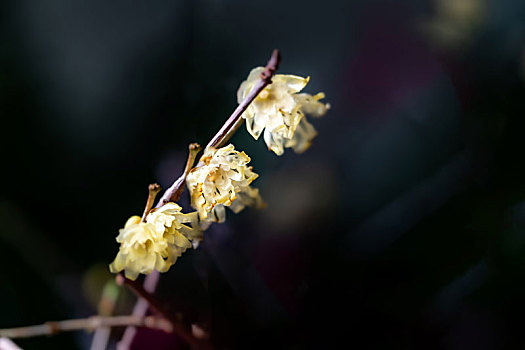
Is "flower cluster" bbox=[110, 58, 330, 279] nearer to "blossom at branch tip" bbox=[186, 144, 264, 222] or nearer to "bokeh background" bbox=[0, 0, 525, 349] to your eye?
"blossom at branch tip" bbox=[186, 144, 264, 222]

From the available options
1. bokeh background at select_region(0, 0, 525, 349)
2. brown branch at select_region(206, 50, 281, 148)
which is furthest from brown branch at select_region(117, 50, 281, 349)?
bokeh background at select_region(0, 0, 525, 349)

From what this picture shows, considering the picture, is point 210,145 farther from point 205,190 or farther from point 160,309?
point 160,309

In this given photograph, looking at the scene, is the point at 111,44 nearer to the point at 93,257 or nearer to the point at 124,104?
the point at 124,104

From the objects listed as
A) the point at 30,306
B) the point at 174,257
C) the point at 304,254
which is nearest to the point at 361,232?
the point at 304,254

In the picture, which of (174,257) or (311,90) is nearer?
(174,257)

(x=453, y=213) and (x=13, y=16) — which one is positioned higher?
(x=13, y=16)
